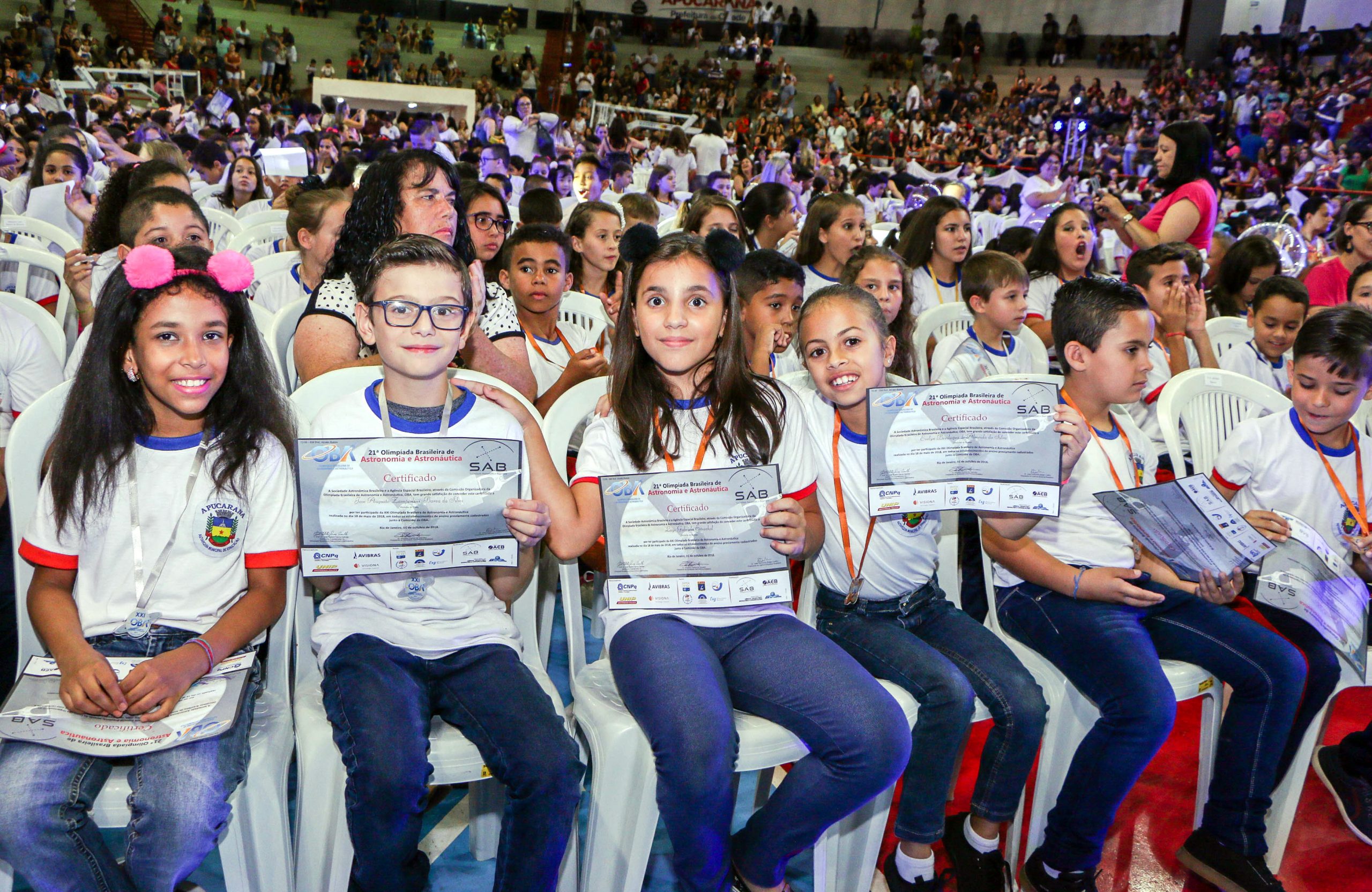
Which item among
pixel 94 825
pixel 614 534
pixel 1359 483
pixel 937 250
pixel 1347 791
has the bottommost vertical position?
pixel 1347 791

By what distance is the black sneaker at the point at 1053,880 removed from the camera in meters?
2.07

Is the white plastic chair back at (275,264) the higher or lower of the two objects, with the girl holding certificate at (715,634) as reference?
higher

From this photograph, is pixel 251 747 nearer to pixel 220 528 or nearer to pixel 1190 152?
pixel 220 528

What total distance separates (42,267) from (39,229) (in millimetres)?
992

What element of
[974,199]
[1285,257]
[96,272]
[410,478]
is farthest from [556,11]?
[410,478]

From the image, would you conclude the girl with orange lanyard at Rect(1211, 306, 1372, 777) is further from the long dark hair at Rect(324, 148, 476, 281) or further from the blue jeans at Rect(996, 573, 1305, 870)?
the long dark hair at Rect(324, 148, 476, 281)

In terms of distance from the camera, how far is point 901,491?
6.48ft

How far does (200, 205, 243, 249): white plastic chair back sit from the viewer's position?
16.6 feet

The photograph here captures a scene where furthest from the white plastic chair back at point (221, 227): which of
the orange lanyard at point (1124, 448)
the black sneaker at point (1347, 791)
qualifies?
the black sneaker at point (1347, 791)

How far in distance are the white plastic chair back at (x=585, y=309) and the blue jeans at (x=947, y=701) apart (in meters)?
1.98

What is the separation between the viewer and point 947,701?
195 cm

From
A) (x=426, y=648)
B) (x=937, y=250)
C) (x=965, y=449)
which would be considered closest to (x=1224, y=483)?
(x=965, y=449)

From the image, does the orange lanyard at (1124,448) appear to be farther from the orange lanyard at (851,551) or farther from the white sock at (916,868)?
the white sock at (916,868)

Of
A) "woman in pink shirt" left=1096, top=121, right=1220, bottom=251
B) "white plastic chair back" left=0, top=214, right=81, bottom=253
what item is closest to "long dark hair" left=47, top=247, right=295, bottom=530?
"white plastic chair back" left=0, top=214, right=81, bottom=253
